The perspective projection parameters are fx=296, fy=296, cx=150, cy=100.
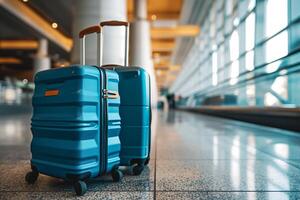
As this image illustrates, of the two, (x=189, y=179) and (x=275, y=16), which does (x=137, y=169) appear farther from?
(x=275, y=16)

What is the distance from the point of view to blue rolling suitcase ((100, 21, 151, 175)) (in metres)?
2.58

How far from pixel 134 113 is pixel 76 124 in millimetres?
673

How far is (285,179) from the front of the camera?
8.31 feet

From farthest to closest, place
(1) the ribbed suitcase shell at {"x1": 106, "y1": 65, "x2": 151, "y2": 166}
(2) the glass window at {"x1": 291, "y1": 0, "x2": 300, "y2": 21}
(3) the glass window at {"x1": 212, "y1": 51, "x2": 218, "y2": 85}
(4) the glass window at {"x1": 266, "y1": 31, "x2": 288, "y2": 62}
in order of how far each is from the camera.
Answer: (3) the glass window at {"x1": 212, "y1": 51, "x2": 218, "y2": 85} < (4) the glass window at {"x1": 266, "y1": 31, "x2": 288, "y2": 62} < (2) the glass window at {"x1": 291, "y1": 0, "x2": 300, "y2": 21} < (1) the ribbed suitcase shell at {"x1": 106, "y1": 65, "x2": 151, "y2": 166}

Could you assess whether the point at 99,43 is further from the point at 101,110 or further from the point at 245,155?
the point at 245,155

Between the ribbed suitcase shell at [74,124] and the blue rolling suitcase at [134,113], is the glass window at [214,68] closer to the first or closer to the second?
the blue rolling suitcase at [134,113]

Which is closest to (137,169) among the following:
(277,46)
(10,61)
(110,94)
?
(110,94)

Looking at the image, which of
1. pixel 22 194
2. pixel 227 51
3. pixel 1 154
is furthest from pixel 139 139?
pixel 227 51

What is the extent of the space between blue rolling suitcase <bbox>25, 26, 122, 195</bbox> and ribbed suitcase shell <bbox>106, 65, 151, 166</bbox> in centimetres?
20

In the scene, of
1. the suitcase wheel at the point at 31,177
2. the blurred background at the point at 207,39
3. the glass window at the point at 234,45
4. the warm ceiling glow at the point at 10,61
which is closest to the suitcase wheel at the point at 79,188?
the suitcase wheel at the point at 31,177

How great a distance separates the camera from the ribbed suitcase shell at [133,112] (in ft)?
8.47

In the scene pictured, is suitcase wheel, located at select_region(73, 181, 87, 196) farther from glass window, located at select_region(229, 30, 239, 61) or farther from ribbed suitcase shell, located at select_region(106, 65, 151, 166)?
glass window, located at select_region(229, 30, 239, 61)

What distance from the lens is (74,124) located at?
2.07 metres

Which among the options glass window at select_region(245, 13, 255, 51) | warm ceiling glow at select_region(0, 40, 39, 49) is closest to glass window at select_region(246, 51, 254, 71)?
glass window at select_region(245, 13, 255, 51)
